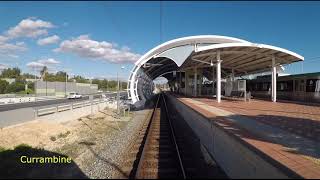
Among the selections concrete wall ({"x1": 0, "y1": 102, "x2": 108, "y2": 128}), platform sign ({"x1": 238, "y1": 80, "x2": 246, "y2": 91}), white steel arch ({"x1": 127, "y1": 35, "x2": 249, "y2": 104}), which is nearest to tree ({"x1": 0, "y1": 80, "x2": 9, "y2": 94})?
white steel arch ({"x1": 127, "y1": 35, "x2": 249, "y2": 104})

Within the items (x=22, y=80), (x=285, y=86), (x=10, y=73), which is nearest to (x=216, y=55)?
(x=285, y=86)

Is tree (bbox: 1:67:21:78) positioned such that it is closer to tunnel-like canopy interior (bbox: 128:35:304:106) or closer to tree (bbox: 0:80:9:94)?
tree (bbox: 0:80:9:94)

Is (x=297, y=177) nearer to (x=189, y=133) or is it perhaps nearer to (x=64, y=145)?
(x=64, y=145)

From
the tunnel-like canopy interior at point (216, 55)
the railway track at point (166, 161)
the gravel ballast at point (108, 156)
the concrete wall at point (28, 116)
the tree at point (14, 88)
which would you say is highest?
the tunnel-like canopy interior at point (216, 55)

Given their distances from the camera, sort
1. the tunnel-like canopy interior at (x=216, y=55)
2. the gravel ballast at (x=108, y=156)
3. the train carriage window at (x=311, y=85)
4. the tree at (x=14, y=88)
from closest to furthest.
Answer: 1. the gravel ballast at (x=108, y=156)
2. the tunnel-like canopy interior at (x=216, y=55)
3. the train carriage window at (x=311, y=85)
4. the tree at (x=14, y=88)

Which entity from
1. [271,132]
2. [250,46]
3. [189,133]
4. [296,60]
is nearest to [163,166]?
[271,132]

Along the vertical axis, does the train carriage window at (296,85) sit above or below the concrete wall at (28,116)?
above

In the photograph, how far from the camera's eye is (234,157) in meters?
8.29

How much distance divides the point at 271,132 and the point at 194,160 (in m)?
2.61

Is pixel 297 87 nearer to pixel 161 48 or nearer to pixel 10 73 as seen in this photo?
pixel 161 48

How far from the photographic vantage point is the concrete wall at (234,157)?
249 inches

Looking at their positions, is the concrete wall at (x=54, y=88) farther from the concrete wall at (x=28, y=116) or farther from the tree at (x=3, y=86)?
the concrete wall at (x=28, y=116)

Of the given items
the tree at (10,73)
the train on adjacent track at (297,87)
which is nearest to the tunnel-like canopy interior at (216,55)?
the train on adjacent track at (297,87)

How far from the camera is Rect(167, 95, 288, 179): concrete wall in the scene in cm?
633
